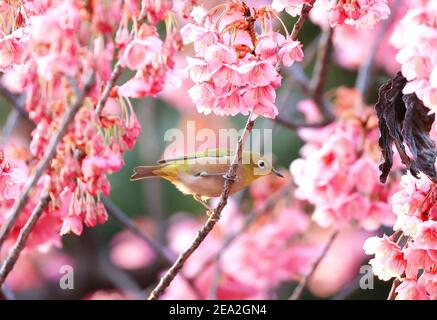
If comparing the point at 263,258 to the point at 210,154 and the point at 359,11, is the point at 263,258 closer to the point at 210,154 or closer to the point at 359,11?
the point at 210,154

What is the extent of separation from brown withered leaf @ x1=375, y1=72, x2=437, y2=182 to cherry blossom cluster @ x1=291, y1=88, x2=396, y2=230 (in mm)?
715

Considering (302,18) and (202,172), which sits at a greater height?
(302,18)

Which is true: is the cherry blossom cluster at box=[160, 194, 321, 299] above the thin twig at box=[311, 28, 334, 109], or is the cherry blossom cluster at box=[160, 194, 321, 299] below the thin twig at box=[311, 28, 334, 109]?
below

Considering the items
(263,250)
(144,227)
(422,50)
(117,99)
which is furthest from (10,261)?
(144,227)

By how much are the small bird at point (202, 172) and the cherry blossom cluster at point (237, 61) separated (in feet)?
2.58

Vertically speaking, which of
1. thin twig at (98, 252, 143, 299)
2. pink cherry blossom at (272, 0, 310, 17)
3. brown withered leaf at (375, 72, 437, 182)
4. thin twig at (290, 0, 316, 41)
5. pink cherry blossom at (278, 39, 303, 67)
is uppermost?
pink cherry blossom at (272, 0, 310, 17)

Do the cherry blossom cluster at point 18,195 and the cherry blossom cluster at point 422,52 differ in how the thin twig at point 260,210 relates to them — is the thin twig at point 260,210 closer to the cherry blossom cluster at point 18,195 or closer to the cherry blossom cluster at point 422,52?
the cherry blossom cluster at point 18,195

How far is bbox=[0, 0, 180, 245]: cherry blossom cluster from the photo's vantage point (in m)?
1.20

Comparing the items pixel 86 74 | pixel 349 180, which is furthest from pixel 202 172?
pixel 86 74

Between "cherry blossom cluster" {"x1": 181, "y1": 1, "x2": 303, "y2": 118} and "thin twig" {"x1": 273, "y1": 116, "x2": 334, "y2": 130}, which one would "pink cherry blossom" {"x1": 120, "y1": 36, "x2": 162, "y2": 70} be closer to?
"cherry blossom cluster" {"x1": 181, "y1": 1, "x2": 303, "y2": 118}

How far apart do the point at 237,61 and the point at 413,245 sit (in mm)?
540

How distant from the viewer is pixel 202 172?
2416 millimetres

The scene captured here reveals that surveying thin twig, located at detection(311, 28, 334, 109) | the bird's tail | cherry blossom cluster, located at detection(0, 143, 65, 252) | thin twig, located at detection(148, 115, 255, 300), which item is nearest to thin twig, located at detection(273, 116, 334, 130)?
thin twig, located at detection(311, 28, 334, 109)
